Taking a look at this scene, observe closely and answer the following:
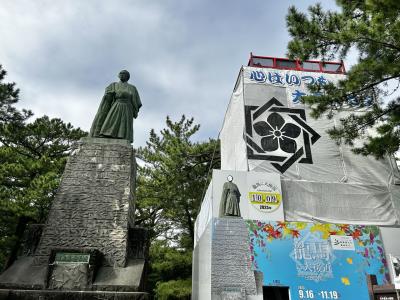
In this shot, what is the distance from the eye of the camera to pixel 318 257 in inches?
361

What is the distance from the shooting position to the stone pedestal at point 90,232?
4.12 meters

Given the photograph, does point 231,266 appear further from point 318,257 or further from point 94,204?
point 94,204

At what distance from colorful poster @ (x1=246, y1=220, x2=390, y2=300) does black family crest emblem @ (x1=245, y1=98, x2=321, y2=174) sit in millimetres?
2527

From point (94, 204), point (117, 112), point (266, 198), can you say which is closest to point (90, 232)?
point (94, 204)

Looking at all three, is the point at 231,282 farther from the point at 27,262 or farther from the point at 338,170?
the point at 338,170

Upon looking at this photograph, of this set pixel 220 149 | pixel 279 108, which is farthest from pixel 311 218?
pixel 220 149

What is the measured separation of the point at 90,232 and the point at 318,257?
6.85m

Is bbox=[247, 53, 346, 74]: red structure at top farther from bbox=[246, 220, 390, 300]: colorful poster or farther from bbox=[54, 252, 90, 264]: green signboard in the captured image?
bbox=[54, 252, 90, 264]: green signboard

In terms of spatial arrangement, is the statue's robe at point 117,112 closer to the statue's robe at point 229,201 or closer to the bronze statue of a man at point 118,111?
the bronze statue of a man at point 118,111

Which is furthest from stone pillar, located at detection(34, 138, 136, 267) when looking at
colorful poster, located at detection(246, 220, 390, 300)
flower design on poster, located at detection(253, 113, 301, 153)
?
flower design on poster, located at detection(253, 113, 301, 153)

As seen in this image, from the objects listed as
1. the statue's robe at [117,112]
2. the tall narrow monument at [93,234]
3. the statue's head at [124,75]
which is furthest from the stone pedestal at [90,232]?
the statue's head at [124,75]

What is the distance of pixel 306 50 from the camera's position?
6.51m

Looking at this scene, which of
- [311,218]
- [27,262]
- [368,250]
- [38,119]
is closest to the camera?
[27,262]

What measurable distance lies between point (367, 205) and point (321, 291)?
3.75 metres
